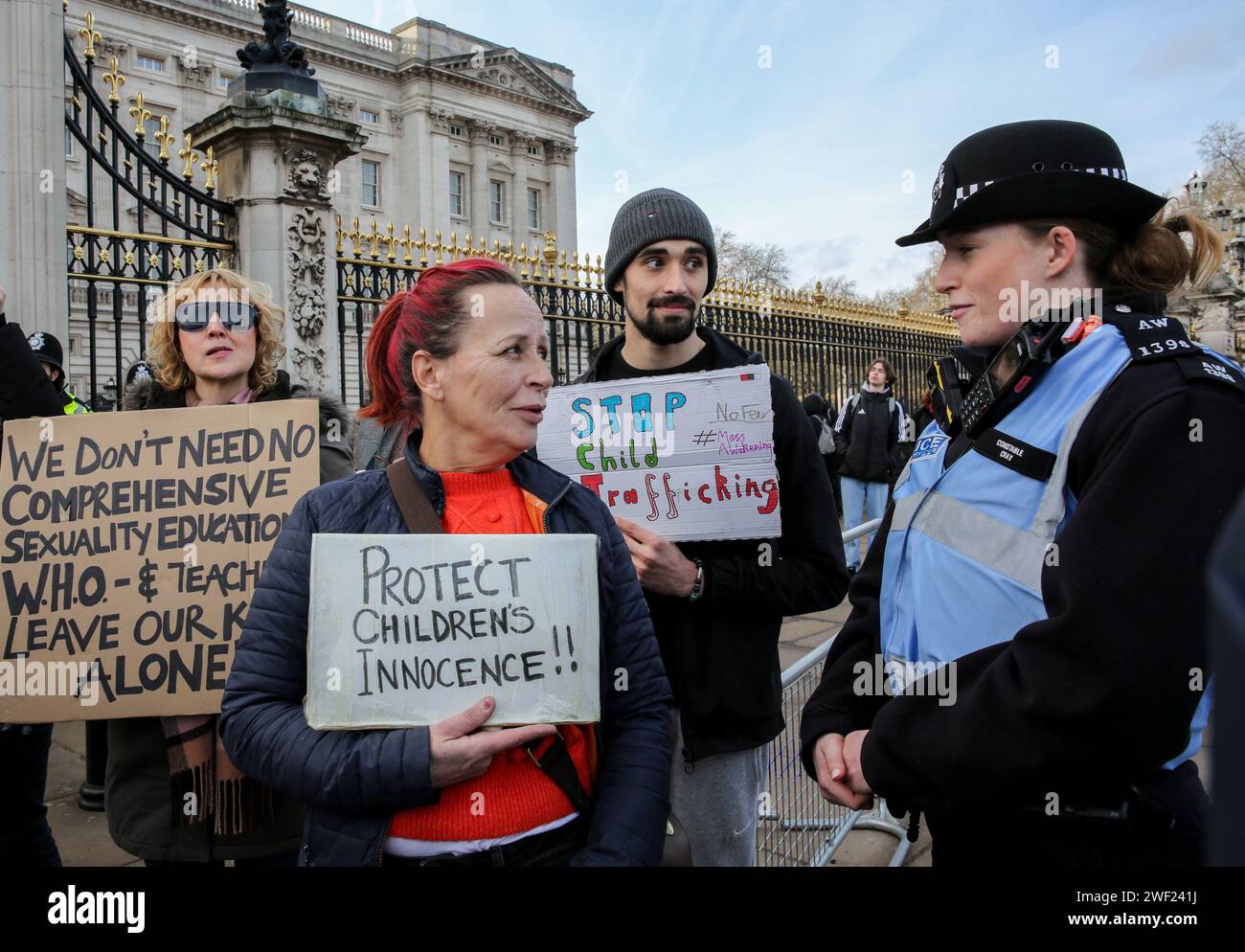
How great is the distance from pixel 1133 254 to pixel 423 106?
1709 inches

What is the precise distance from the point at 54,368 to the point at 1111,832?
16.0 feet

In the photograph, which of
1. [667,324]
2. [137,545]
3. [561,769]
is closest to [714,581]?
[667,324]

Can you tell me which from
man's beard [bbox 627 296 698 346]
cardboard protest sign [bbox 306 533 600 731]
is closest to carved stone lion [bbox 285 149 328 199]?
man's beard [bbox 627 296 698 346]

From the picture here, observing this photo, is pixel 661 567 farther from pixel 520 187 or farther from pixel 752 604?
pixel 520 187

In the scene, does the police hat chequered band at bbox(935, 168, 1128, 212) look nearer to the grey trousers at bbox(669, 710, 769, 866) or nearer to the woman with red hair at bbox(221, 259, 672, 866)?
the woman with red hair at bbox(221, 259, 672, 866)

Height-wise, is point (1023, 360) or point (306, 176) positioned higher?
point (306, 176)

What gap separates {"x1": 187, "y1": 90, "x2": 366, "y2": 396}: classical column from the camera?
6.79 m

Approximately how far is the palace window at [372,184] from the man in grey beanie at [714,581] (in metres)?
40.1

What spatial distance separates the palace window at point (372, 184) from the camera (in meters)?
40.1

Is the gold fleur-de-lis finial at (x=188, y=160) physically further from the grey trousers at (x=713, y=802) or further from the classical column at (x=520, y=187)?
the classical column at (x=520, y=187)

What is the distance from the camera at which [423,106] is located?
40.8 m

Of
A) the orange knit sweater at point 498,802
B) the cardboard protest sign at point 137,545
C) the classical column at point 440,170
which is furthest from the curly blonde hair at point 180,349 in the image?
the classical column at point 440,170
